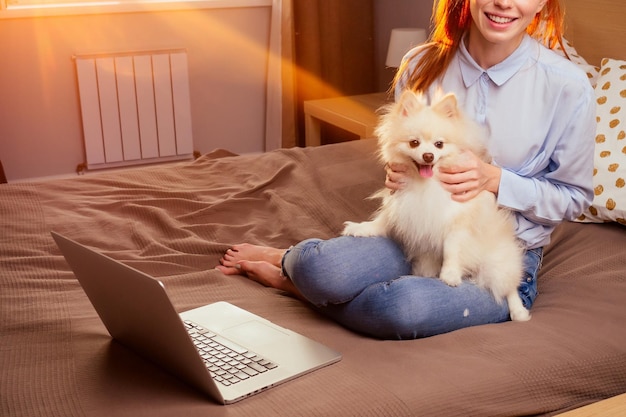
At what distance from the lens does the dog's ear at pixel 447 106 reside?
5.27 ft

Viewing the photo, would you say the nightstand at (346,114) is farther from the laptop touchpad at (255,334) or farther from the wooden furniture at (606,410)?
the wooden furniture at (606,410)

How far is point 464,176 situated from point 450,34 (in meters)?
0.47

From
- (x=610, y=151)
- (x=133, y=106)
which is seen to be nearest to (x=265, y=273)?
(x=610, y=151)

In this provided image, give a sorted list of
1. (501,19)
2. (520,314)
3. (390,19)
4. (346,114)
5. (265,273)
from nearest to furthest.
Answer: (520,314)
(501,19)
(265,273)
(346,114)
(390,19)

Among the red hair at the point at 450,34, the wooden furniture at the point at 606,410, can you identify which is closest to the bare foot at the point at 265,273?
the red hair at the point at 450,34

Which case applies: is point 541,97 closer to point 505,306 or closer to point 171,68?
point 505,306

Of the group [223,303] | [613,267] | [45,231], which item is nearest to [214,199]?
[45,231]

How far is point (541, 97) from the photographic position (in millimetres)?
1767

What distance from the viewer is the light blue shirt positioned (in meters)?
1.72

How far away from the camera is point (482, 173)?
1666 mm

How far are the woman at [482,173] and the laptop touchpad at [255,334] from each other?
136 mm

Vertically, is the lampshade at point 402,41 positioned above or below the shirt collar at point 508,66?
below

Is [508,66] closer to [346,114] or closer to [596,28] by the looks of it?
[596,28]

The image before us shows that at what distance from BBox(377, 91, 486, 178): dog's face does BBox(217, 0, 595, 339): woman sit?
0.05m
